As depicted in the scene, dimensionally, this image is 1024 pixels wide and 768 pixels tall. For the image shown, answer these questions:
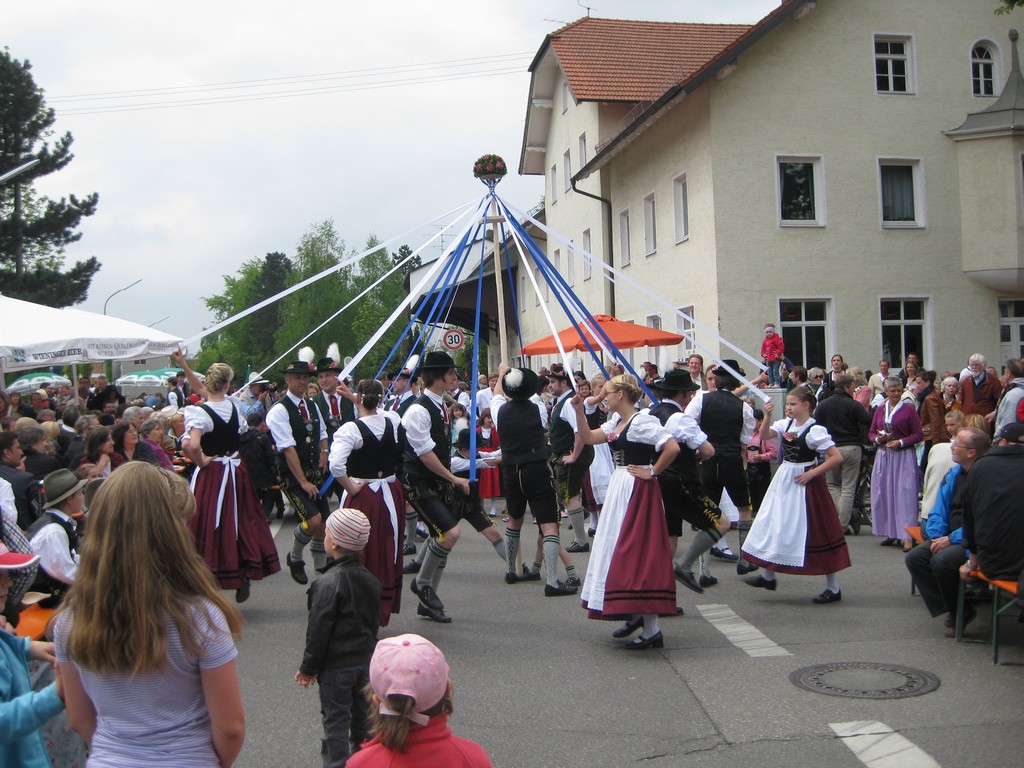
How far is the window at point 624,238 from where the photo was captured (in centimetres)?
2644

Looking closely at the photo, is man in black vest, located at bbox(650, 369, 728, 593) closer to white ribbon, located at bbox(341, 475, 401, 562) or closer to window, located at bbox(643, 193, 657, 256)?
white ribbon, located at bbox(341, 475, 401, 562)

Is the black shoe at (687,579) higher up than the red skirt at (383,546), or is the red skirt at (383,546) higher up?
the red skirt at (383,546)

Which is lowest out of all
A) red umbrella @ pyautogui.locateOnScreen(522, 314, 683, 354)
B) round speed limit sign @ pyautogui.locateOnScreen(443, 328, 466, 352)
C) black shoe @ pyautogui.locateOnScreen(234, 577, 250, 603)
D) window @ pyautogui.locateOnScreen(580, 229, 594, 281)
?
black shoe @ pyautogui.locateOnScreen(234, 577, 250, 603)

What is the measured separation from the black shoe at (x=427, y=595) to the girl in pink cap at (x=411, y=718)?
200 inches

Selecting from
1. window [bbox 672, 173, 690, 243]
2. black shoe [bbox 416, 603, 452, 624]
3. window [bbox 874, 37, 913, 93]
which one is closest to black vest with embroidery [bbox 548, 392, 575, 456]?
black shoe [bbox 416, 603, 452, 624]

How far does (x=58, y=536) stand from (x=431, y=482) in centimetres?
333

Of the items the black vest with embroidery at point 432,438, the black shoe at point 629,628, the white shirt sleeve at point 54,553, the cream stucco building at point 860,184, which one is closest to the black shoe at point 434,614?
the black vest with embroidery at point 432,438

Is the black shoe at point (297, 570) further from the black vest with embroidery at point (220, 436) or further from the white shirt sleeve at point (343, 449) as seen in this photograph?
the white shirt sleeve at point (343, 449)

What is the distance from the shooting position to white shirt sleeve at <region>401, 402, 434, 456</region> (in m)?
7.93

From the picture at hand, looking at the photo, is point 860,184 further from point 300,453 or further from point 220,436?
point 220,436

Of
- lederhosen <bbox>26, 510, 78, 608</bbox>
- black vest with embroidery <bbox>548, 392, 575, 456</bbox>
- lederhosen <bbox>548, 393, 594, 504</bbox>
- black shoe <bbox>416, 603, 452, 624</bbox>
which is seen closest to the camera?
lederhosen <bbox>26, 510, 78, 608</bbox>

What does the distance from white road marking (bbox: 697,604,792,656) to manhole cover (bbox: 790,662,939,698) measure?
1.51 feet

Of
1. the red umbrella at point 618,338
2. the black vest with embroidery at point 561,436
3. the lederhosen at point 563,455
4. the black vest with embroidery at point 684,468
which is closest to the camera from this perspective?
the black vest with embroidery at point 684,468

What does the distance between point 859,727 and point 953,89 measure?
750 inches
